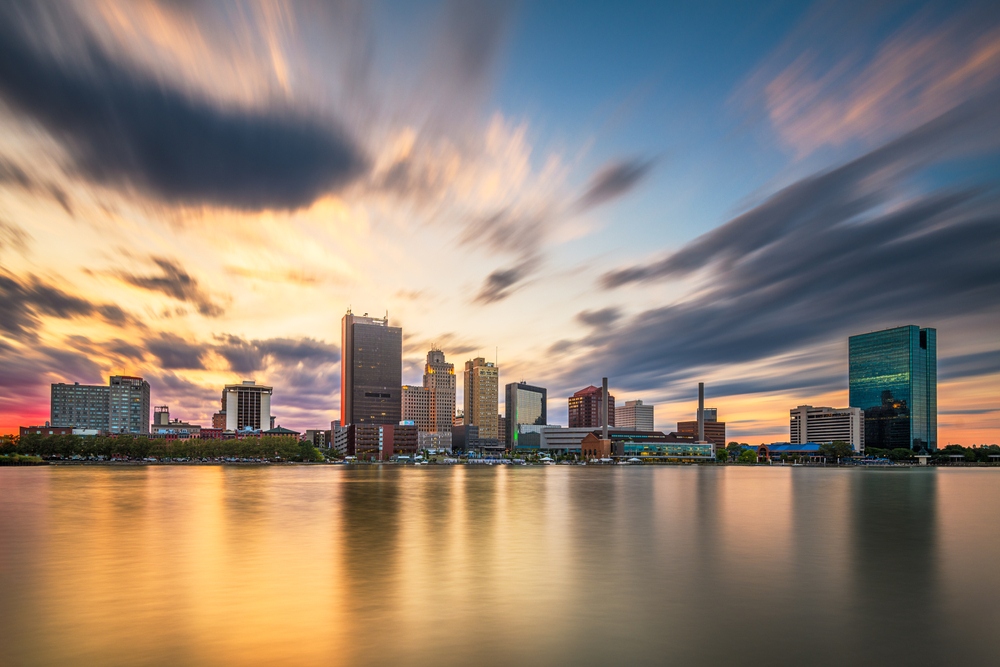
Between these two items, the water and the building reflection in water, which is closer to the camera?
the water

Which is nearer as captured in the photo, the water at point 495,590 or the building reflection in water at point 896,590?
the water at point 495,590

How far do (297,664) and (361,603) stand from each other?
19.5ft

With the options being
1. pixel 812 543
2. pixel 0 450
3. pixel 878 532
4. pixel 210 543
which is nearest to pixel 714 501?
pixel 878 532

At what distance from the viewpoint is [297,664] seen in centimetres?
1403

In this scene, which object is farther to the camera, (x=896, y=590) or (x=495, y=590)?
(x=896, y=590)

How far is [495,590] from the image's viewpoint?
21906 millimetres

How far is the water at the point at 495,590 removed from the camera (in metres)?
15.3

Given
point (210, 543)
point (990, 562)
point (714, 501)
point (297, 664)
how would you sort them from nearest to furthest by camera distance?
point (297, 664) → point (990, 562) → point (210, 543) → point (714, 501)

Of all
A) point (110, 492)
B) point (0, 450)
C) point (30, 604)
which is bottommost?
point (0, 450)

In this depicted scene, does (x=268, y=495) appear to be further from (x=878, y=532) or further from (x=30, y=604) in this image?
(x=878, y=532)

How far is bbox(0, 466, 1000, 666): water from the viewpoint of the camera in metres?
15.3

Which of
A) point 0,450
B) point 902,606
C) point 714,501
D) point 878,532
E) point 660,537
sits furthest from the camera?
point 0,450

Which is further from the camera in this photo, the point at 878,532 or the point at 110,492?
the point at 110,492

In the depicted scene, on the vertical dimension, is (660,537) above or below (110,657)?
below
